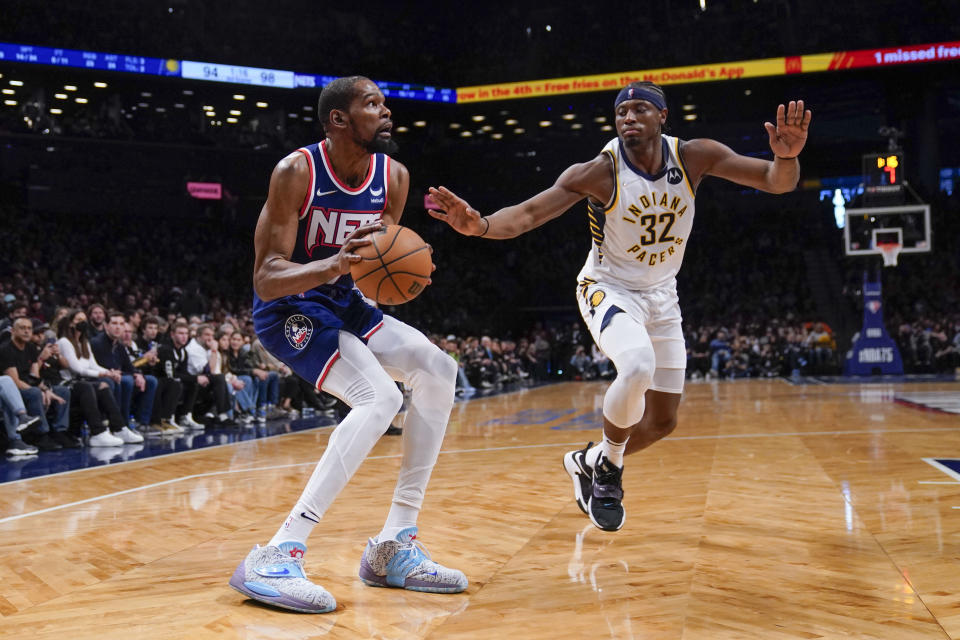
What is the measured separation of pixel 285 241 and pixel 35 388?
6.00 metres

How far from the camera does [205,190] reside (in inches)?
1130

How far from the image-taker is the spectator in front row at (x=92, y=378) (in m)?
8.66

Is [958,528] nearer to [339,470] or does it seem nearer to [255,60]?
[339,470]

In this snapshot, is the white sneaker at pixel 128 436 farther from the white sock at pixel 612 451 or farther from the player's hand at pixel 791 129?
the player's hand at pixel 791 129

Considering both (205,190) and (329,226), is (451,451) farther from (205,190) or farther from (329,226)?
(205,190)

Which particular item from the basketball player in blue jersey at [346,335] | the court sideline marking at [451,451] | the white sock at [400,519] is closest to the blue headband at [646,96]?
the basketball player in blue jersey at [346,335]

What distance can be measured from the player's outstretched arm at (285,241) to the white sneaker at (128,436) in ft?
20.7

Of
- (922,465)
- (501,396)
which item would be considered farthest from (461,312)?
(922,465)

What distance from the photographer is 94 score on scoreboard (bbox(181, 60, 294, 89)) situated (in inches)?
1025

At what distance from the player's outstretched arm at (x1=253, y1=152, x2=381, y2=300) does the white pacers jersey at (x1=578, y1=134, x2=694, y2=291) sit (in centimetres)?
171

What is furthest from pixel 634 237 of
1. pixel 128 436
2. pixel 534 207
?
pixel 128 436

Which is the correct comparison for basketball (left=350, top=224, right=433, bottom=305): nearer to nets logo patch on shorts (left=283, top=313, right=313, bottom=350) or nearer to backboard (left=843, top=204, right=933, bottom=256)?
nets logo patch on shorts (left=283, top=313, right=313, bottom=350)

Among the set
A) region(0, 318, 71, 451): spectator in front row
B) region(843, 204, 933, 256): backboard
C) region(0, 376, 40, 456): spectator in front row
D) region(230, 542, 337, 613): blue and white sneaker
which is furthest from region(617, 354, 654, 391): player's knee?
region(843, 204, 933, 256): backboard

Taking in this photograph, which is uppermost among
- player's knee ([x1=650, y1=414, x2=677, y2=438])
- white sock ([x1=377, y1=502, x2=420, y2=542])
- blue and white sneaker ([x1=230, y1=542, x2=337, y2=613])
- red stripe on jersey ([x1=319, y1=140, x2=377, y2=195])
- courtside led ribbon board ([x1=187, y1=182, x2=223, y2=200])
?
courtside led ribbon board ([x1=187, y1=182, x2=223, y2=200])
